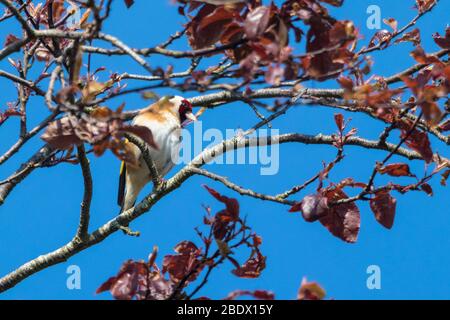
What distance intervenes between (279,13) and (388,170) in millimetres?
954

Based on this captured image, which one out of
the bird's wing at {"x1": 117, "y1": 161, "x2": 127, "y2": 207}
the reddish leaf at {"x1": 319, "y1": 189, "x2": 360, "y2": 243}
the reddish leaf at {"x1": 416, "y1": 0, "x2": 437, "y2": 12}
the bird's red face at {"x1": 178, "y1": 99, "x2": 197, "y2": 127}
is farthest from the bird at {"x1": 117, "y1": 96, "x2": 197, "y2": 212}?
the reddish leaf at {"x1": 319, "y1": 189, "x2": 360, "y2": 243}

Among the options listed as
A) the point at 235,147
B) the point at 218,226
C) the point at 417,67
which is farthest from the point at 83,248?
the point at 417,67

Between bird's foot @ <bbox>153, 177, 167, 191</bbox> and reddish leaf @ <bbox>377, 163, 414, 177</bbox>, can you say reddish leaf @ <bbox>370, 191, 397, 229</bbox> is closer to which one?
reddish leaf @ <bbox>377, 163, 414, 177</bbox>

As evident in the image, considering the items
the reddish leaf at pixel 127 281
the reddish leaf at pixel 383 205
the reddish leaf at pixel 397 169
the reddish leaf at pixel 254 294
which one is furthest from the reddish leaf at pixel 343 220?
the reddish leaf at pixel 127 281

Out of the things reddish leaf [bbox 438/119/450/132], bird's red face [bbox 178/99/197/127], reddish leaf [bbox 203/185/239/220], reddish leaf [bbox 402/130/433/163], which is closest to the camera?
reddish leaf [bbox 203/185/239/220]

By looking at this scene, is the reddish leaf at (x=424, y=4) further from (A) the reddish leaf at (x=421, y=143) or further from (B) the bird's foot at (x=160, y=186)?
(B) the bird's foot at (x=160, y=186)

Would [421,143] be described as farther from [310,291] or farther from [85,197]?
[85,197]

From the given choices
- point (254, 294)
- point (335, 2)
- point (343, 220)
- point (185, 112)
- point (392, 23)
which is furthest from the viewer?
point (185, 112)

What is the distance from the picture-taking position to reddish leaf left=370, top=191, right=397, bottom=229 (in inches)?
129

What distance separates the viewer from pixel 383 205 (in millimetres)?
3283

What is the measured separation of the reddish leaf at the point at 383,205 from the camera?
328cm

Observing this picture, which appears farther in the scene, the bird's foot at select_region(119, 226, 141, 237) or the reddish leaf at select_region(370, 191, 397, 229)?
the bird's foot at select_region(119, 226, 141, 237)

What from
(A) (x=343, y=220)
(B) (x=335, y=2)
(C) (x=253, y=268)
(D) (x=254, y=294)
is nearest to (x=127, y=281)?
(D) (x=254, y=294)
